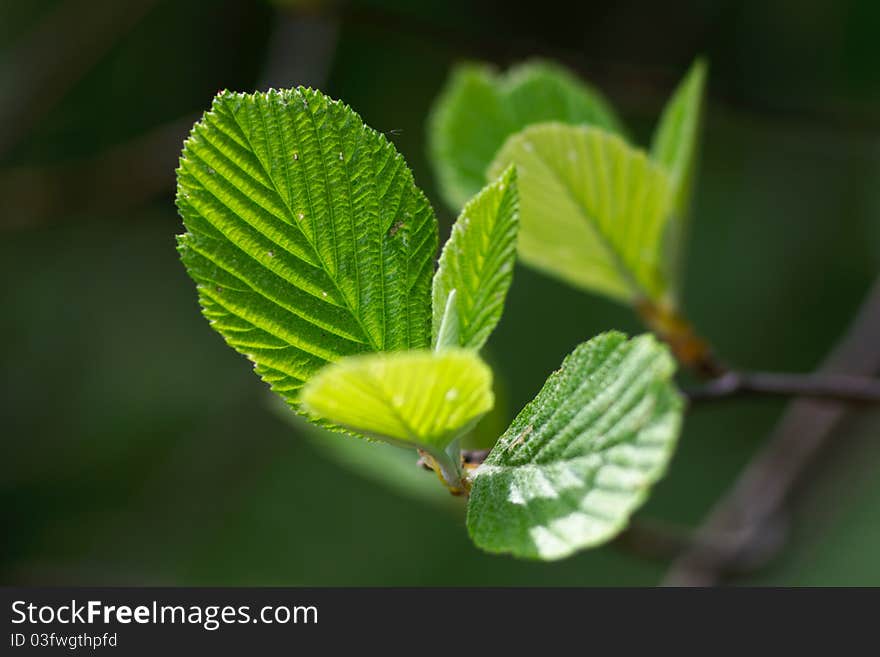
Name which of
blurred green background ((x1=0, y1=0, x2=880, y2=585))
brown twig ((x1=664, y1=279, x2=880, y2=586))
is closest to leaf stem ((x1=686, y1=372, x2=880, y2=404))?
brown twig ((x1=664, y1=279, x2=880, y2=586))

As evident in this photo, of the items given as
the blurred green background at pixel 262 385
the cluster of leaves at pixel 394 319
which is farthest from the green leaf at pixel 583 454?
the blurred green background at pixel 262 385

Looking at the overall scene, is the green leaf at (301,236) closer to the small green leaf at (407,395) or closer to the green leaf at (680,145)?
the small green leaf at (407,395)

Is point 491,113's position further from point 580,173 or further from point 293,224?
point 293,224

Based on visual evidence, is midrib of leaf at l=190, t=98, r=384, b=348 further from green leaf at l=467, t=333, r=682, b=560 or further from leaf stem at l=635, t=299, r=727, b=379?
leaf stem at l=635, t=299, r=727, b=379

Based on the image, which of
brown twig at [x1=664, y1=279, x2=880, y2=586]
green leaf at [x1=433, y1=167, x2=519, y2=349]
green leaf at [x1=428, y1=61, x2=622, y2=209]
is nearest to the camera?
green leaf at [x1=433, y1=167, x2=519, y2=349]

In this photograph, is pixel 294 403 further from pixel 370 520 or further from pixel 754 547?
pixel 370 520

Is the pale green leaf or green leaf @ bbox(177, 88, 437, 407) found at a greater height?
green leaf @ bbox(177, 88, 437, 407)

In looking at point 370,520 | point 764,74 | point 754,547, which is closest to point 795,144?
point 764,74
